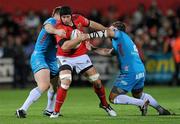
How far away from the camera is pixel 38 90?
12.8 m

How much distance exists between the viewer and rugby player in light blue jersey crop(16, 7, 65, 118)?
498 inches

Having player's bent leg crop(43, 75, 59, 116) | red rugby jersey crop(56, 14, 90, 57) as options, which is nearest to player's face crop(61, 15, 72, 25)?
red rugby jersey crop(56, 14, 90, 57)

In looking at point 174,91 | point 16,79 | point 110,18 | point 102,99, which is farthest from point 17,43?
point 102,99

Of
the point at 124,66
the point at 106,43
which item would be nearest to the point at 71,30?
the point at 124,66

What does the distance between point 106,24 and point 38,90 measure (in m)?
14.0

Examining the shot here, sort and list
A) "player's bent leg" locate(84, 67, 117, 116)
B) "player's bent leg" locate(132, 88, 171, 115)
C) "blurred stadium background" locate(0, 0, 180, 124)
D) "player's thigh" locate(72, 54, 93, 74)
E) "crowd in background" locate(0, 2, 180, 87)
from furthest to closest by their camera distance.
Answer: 1. "crowd in background" locate(0, 2, 180, 87)
2. "blurred stadium background" locate(0, 0, 180, 124)
3. "player's bent leg" locate(132, 88, 171, 115)
4. "player's bent leg" locate(84, 67, 117, 116)
5. "player's thigh" locate(72, 54, 93, 74)

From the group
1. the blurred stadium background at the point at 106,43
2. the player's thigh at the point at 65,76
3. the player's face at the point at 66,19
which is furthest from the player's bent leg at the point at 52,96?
the blurred stadium background at the point at 106,43

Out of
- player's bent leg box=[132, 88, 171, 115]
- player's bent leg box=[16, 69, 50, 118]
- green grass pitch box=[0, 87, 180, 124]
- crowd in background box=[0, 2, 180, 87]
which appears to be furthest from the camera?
crowd in background box=[0, 2, 180, 87]

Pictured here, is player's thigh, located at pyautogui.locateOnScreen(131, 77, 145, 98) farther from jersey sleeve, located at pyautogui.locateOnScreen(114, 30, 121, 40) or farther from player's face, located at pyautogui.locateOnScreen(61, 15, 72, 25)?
player's face, located at pyautogui.locateOnScreen(61, 15, 72, 25)

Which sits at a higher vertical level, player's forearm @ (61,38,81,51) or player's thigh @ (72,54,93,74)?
player's forearm @ (61,38,81,51)

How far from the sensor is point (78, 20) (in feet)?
41.9

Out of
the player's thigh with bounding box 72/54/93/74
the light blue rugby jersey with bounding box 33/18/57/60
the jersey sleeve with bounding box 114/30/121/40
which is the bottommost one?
the player's thigh with bounding box 72/54/93/74

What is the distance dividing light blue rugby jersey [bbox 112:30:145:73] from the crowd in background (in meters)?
11.2

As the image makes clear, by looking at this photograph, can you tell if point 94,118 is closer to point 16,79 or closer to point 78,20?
point 78,20
